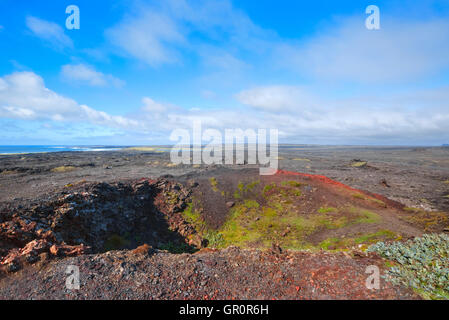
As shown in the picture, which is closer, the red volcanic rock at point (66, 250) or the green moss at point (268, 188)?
the red volcanic rock at point (66, 250)

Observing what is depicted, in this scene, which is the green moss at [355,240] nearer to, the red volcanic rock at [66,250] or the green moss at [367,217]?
the green moss at [367,217]

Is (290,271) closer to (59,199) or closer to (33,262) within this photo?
(33,262)

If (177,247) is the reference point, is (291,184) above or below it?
above

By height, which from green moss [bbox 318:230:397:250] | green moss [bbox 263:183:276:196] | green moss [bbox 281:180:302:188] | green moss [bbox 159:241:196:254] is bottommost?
green moss [bbox 159:241:196:254]

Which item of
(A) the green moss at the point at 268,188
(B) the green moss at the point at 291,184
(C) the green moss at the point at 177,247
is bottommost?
(C) the green moss at the point at 177,247
